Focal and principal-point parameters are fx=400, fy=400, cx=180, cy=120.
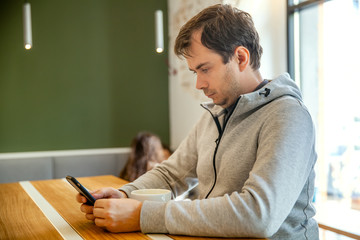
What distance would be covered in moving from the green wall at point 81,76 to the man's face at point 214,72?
258 centimetres

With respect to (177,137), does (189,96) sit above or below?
above

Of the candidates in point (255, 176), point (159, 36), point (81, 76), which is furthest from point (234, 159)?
point (81, 76)

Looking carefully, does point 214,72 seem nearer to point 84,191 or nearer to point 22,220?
point 84,191

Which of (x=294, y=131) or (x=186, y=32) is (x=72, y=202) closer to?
(x=186, y=32)

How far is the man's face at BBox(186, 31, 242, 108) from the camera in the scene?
1.22 m

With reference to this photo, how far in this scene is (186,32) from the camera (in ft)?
4.10

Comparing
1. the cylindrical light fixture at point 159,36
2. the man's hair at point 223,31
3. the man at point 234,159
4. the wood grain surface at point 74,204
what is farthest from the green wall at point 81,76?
the man's hair at point 223,31

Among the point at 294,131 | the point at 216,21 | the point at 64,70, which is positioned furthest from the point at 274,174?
the point at 64,70

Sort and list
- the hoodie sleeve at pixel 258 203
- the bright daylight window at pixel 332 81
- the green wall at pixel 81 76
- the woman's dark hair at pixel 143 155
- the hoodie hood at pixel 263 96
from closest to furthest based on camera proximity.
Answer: the hoodie sleeve at pixel 258 203 < the hoodie hood at pixel 263 96 < the bright daylight window at pixel 332 81 < the woman's dark hair at pixel 143 155 < the green wall at pixel 81 76

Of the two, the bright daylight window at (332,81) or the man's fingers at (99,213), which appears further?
the bright daylight window at (332,81)

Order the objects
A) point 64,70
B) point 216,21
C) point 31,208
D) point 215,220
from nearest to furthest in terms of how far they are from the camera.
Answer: point 215,220
point 216,21
point 31,208
point 64,70

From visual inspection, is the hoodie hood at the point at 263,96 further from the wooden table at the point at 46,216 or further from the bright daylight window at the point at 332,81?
the bright daylight window at the point at 332,81

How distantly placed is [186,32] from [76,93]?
2590 millimetres

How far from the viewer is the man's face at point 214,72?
122 centimetres
